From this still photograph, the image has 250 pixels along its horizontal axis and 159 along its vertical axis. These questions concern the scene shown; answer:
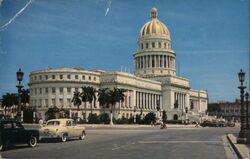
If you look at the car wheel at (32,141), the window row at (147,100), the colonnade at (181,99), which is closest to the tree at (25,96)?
the window row at (147,100)

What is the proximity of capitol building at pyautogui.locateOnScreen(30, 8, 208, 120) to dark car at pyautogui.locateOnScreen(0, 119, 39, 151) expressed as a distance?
90027 mm

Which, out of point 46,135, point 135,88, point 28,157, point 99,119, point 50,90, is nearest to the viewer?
point 28,157

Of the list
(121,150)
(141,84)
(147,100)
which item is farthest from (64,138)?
(147,100)

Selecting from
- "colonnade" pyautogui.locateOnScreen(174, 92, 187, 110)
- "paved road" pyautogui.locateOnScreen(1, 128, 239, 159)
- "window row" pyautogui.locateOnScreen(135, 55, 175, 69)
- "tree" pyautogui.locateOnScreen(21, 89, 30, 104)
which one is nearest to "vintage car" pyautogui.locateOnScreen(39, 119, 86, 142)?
"paved road" pyautogui.locateOnScreen(1, 128, 239, 159)

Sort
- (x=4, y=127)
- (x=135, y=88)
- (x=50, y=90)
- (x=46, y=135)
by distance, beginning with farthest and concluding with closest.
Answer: (x=135, y=88), (x=50, y=90), (x=46, y=135), (x=4, y=127)

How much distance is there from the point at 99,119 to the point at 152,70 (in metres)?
62.3

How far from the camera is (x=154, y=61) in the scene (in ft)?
520

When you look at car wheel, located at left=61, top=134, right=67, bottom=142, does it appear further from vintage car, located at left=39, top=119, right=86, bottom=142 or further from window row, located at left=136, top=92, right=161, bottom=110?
window row, located at left=136, top=92, right=161, bottom=110

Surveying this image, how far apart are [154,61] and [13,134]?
13936 centimetres

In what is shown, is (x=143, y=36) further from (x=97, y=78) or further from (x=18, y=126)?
(x=18, y=126)

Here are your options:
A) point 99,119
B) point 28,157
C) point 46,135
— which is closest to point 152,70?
point 99,119

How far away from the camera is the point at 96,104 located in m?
129

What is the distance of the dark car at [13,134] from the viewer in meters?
19.5

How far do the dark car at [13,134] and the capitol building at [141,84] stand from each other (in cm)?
9003
